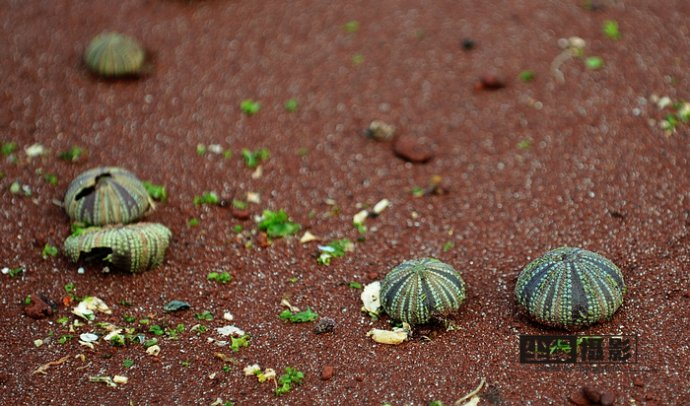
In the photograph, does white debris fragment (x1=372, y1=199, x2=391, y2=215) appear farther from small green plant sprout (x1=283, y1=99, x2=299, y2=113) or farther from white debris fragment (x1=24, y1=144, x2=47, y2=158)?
white debris fragment (x1=24, y1=144, x2=47, y2=158)

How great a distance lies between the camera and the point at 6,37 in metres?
9.45

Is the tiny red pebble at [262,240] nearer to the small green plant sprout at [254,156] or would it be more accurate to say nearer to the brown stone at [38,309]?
the small green plant sprout at [254,156]

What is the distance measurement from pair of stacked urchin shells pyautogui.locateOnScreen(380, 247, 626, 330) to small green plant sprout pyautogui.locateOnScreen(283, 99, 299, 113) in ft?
9.73

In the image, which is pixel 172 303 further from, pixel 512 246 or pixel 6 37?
pixel 6 37

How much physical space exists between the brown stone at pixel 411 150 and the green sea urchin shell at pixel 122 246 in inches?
101

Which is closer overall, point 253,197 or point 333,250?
point 333,250

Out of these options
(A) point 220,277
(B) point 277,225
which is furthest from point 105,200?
(B) point 277,225

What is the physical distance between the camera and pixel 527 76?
884 cm

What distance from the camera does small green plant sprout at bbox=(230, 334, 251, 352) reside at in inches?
240

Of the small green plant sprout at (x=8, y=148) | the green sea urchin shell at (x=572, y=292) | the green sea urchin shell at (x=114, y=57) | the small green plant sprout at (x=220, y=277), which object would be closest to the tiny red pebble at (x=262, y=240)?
the small green plant sprout at (x=220, y=277)

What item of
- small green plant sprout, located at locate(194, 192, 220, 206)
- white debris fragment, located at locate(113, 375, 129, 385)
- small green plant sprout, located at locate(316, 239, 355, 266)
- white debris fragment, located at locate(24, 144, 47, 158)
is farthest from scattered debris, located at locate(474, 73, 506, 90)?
white debris fragment, located at locate(113, 375, 129, 385)

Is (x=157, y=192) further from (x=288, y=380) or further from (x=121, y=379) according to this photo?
(x=288, y=380)

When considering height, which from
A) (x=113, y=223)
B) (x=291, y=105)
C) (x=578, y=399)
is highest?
(x=291, y=105)

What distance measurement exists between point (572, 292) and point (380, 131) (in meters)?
3.00
